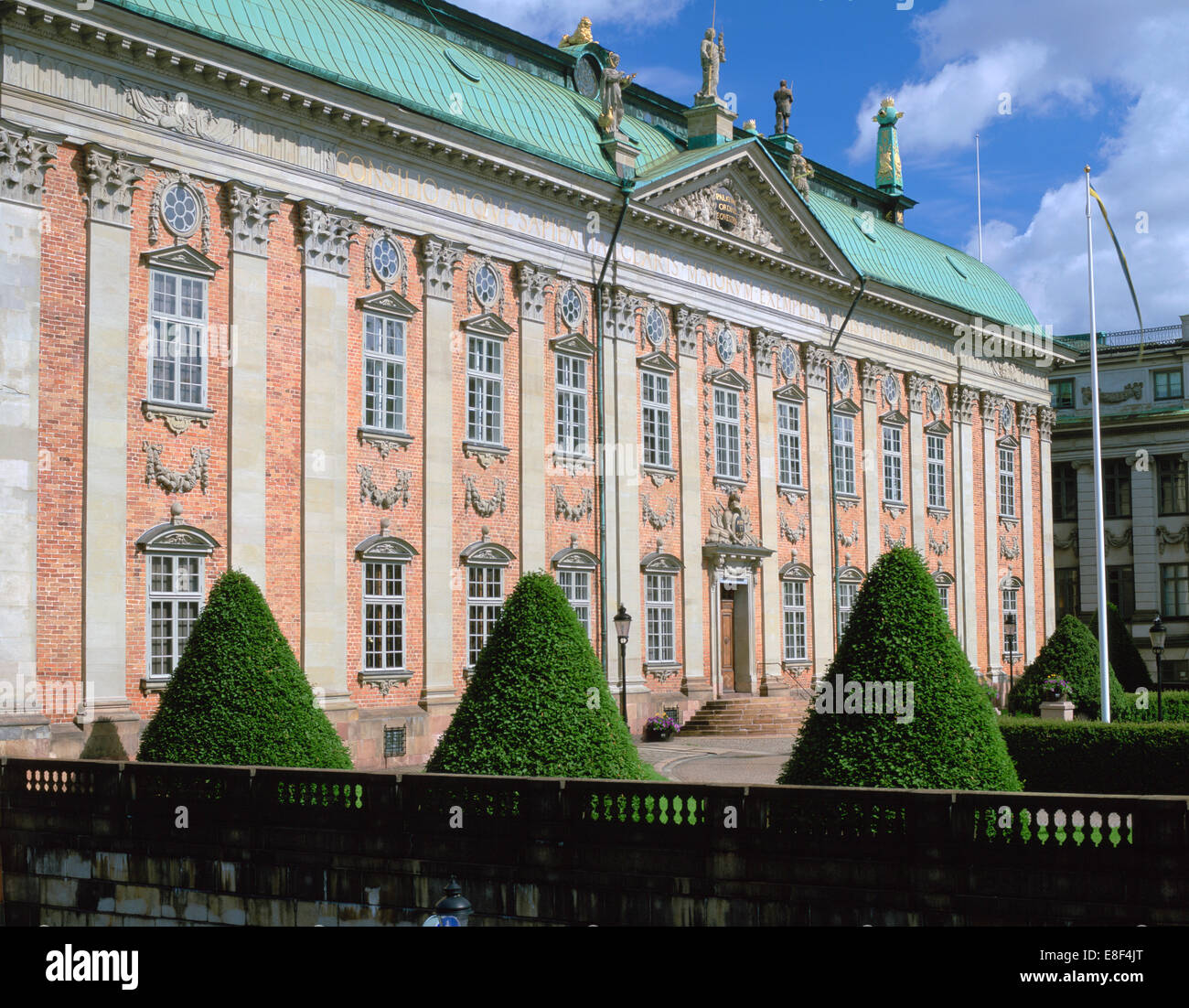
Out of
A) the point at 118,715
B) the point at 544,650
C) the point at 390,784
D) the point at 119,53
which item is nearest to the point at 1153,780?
the point at 544,650

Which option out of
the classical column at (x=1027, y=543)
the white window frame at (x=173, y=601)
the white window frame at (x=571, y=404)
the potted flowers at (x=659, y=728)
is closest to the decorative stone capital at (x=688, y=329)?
the white window frame at (x=571, y=404)

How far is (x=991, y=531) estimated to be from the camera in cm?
5275

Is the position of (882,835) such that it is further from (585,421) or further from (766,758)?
(585,421)

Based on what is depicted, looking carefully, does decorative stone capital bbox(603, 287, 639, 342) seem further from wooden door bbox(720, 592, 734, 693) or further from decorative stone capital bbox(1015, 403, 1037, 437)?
decorative stone capital bbox(1015, 403, 1037, 437)

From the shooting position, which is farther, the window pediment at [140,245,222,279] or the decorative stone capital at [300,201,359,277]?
the decorative stone capital at [300,201,359,277]

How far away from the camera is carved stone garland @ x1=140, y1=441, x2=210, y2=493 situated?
2645 cm

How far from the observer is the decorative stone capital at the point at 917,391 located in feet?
161

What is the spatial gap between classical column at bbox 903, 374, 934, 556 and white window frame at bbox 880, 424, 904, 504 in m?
0.36

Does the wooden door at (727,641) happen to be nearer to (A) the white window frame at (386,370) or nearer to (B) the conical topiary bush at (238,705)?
(A) the white window frame at (386,370)

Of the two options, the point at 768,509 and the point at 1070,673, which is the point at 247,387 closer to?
the point at 768,509

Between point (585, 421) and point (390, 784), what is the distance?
19.5 metres

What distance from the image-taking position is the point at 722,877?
15.4 meters

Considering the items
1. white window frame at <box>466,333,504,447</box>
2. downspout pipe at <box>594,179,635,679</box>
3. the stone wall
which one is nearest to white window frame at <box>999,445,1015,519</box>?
downspout pipe at <box>594,179,635,679</box>

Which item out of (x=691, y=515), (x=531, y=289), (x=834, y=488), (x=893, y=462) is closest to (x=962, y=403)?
(x=893, y=462)
